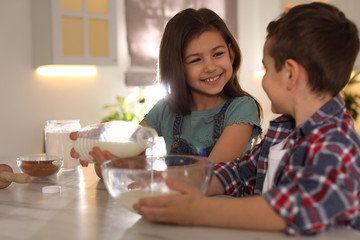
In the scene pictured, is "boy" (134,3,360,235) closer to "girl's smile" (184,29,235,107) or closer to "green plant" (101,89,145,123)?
"girl's smile" (184,29,235,107)

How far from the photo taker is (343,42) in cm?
85

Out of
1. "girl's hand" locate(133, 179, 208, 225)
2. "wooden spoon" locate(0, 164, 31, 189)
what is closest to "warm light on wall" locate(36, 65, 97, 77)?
"wooden spoon" locate(0, 164, 31, 189)

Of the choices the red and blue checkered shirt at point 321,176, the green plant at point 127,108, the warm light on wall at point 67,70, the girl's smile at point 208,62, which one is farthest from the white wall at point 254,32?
the red and blue checkered shirt at point 321,176

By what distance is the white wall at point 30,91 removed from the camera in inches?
124

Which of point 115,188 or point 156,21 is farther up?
point 156,21

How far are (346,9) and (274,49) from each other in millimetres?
4263

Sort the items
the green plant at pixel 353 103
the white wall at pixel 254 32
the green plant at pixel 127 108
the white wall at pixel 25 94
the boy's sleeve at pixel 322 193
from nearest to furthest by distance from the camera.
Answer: the boy's sleeve at pixel 322 193 < the white wall at pixel 25 94 < the green plant at pixel 127 108 < the green plant at pixel 353 103 < the white wall at pixel 254 32

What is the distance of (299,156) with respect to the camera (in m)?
0.78

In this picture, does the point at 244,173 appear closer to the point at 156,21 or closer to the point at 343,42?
the point at 343,42

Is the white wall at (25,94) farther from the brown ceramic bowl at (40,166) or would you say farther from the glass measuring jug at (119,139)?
the glass measuring jug at (119,139)

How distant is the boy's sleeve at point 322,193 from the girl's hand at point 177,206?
5.0 inches

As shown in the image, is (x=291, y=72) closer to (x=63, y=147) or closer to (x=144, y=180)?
(x=144, y=180)

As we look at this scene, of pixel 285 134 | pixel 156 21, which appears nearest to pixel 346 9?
pixel 156 21

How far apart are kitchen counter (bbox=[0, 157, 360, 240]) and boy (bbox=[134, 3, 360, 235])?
23 millimetres
